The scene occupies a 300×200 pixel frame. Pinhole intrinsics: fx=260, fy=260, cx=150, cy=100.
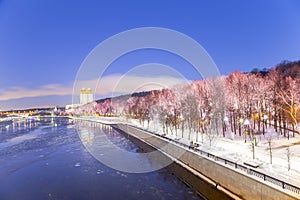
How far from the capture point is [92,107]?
120 meters

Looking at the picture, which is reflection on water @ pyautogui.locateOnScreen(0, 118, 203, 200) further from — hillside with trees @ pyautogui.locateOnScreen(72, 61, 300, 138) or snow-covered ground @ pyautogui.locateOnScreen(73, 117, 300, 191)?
hillside with trees @ pyautogui.locateOnScreen(72, 61, 300, 138)

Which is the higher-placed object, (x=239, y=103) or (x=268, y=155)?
(x=239, y=103)

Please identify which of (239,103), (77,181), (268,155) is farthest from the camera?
(239,103)

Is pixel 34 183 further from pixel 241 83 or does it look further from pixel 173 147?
pixel 241 83

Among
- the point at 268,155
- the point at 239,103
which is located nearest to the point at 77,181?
the point at 268,155

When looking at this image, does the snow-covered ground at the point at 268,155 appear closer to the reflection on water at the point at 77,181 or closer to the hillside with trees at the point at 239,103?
the hillside with trees at the point at 239,103

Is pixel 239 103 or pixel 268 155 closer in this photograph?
pixel 268 155

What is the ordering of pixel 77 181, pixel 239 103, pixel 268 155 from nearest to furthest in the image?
pixel 268 155 → pixel 77 181 → pixel 239 103

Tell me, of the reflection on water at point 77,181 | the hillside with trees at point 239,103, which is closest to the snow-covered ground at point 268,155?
the hillside with trees at point 239,103

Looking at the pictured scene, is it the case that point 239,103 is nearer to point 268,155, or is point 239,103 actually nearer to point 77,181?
point 268,155

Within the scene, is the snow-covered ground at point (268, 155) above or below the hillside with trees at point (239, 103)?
below

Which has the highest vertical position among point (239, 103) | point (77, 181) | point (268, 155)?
point (239, 103)

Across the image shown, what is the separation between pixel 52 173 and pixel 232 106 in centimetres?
2035

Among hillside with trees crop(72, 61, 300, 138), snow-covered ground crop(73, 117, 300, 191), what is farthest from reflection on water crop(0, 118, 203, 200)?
hillside with trees crop(72, 61, 300, 138)
